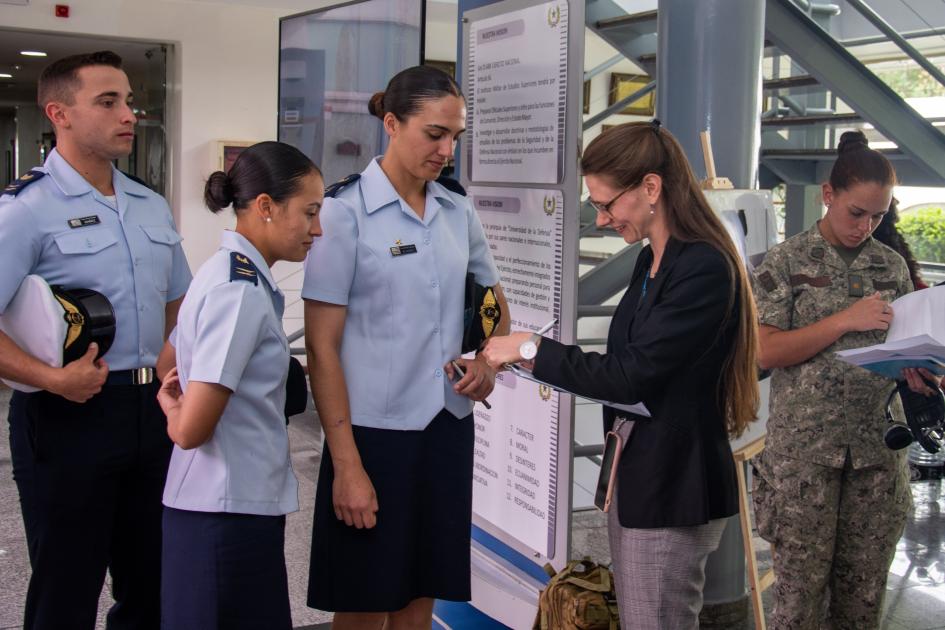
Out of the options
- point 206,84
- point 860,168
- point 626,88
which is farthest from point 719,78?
point 626,88

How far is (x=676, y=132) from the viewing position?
145 inches

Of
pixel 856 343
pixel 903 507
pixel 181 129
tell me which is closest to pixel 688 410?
pixel 856 343

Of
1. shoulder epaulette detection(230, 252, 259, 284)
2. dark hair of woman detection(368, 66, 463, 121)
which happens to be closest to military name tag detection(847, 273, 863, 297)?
dark hair of woman detection(368, 66, 463, 121)

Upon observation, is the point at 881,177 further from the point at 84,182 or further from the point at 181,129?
the point at 181,129

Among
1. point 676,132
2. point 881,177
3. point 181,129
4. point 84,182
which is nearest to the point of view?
point 84,182

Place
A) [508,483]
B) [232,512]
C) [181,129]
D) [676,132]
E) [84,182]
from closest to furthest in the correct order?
[232,512], [84,182], [508,483], [676,132], [181,129]

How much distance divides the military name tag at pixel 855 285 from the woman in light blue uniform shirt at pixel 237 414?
1446 mm

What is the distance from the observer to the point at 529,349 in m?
2.07

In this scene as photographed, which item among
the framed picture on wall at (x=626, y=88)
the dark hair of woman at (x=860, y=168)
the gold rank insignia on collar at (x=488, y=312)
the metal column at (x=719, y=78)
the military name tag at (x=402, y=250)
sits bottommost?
A: the gold rank insignia on collar at (x=488, y=312)

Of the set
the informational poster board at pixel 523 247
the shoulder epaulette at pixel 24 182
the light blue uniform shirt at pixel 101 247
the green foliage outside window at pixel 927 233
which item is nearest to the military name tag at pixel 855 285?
the informational poster board at pixel 523 247

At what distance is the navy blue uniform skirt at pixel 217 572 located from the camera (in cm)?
189

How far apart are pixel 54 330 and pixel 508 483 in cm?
151

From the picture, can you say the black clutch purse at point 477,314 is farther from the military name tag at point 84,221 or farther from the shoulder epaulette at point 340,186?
the military name tag at point 84,221

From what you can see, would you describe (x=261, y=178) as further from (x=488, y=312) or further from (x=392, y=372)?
(x=488, y=312)
